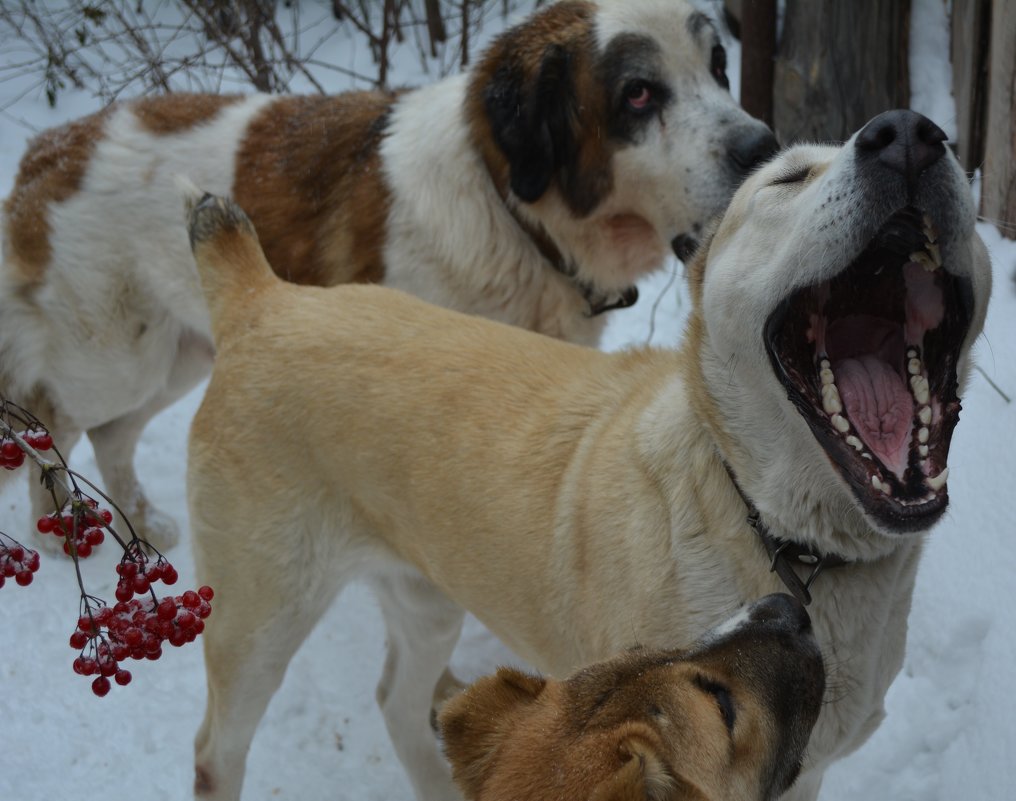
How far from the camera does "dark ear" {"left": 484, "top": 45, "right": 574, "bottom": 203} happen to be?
392 cm

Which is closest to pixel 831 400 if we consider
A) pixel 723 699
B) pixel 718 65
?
pixel 723 699

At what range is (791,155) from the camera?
8.20 feet

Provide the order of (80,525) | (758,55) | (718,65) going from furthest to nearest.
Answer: (758,55), (718,65), (80,525)

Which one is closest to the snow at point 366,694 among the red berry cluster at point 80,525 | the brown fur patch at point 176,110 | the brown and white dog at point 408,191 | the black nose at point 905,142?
the brown and white dog at point 408,191

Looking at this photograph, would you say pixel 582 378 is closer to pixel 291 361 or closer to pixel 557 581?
pixel 557 581

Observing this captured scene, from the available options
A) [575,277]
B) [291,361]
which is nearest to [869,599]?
[291,361]

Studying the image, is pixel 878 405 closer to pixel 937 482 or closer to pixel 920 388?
pixel 920 388

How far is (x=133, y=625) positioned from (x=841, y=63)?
443 centimetres

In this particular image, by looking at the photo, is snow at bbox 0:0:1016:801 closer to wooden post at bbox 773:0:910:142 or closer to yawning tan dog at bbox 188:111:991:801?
yawning tan dog at bbox 188:111:991:801

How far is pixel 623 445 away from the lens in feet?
8.64

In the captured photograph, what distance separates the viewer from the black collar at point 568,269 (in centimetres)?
416

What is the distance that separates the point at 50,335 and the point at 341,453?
78.8 inches

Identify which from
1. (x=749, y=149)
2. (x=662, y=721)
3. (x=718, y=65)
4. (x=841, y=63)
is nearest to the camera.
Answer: (x=662, y=721)

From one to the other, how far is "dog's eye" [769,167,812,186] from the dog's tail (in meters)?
1.43
